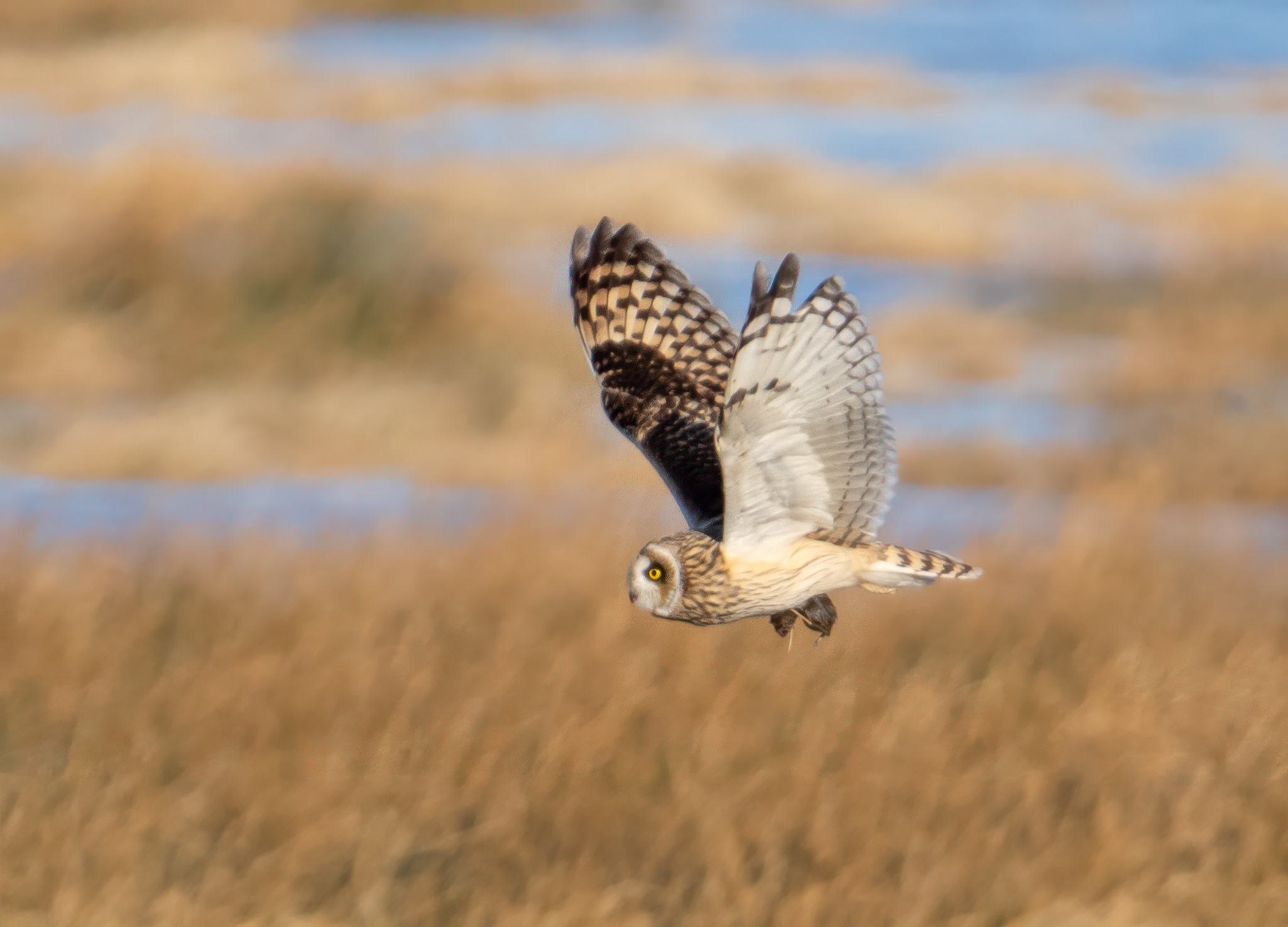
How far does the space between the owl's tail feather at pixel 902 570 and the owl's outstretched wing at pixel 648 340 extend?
75 cm

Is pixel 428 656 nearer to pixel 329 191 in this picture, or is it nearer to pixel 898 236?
pixel 329 191

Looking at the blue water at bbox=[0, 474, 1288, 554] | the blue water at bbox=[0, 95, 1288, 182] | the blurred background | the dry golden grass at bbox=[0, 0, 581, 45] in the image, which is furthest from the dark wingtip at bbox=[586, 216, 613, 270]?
the dry golden grass at bbox=[0, 0, 581, 45]

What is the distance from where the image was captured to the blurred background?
677cm


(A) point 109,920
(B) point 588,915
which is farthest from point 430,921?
(A) point 109,920

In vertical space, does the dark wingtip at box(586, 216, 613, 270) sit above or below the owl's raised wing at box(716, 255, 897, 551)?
above

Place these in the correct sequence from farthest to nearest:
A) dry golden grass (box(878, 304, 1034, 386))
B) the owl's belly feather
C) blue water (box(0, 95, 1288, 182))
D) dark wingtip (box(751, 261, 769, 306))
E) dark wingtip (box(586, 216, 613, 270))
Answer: blue water (box(0, 95, 1288, 182))
dry golden grass (box(878, 304, 1034, 386))
dark wingtip (box(586, 216, 613, 270))
the owl's belly feather
dark wingtip (box(751, 261, 769, 306))

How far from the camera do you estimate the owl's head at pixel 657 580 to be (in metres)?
3.23

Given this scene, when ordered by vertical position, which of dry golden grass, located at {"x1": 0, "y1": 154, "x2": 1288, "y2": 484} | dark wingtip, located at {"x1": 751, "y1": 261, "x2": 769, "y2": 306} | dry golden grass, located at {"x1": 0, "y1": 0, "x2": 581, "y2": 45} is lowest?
dark wingtip, located at {"x1": 751, "y1": 261, "x2": 769, "y2": 306}

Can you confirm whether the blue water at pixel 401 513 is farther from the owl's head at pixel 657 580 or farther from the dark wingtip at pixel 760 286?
the dark wingtip at pixel 760 286

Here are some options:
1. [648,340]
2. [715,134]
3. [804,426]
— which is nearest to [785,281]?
[804,426]

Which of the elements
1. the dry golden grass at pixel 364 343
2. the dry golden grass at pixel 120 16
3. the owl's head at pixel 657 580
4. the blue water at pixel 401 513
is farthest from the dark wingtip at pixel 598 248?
the dry golden grass at pixel 120 16

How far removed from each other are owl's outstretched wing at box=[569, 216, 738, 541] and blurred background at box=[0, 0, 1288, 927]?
2714 millimetres

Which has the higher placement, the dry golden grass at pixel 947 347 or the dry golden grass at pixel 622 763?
the dry golden grass at pixel 947 347

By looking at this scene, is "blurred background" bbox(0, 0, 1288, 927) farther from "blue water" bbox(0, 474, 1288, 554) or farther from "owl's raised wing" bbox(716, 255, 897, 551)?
"owl's raised wing" bbox(716, 255, 897, 551)
